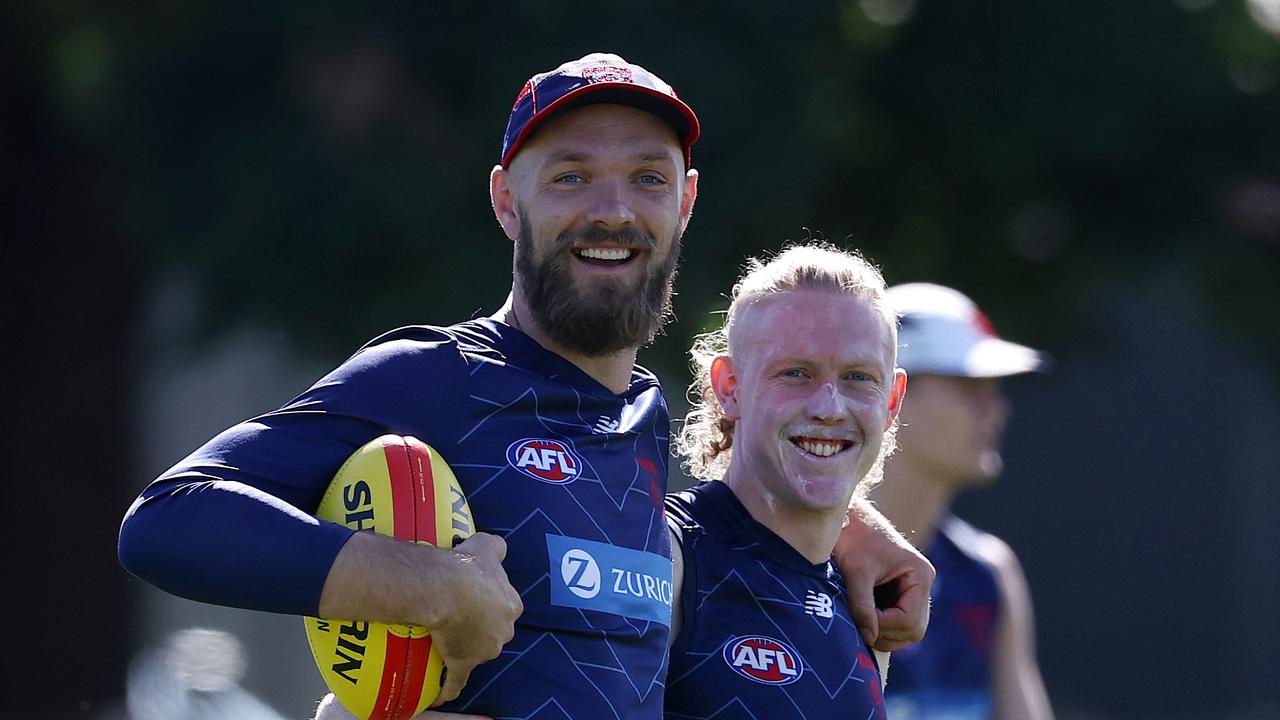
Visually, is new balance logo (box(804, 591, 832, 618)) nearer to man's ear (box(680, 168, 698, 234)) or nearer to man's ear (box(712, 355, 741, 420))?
man's ear (box(712, 355, 741, 420))

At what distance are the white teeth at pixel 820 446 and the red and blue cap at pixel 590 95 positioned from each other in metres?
0.67

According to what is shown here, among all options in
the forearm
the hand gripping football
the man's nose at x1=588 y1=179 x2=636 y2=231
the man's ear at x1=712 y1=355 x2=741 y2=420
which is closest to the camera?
the forearm

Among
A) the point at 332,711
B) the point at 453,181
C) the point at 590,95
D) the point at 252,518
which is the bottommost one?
the point at 332,711

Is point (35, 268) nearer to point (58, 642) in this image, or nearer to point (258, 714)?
point (58, 642)

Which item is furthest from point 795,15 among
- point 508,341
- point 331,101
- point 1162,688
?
point 1162,688

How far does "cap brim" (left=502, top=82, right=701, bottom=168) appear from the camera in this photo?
3.15 metres

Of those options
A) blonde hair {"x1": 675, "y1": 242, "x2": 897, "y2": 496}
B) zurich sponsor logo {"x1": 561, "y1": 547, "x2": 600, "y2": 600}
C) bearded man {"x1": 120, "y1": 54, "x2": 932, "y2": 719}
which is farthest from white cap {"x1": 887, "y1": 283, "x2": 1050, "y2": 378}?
zurich sponsor logo {"x1": 561, "y1": 547, "x2": 600, "y2": 600}

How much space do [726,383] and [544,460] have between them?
2.34 feet

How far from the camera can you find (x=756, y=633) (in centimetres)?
329

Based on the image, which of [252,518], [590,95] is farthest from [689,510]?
[252,518]

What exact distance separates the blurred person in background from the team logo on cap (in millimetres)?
2258

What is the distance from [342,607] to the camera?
260cm

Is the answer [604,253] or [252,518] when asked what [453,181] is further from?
[252,518]

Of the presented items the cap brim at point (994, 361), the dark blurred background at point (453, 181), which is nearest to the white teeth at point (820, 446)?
the cap brim at point (994, 361)
